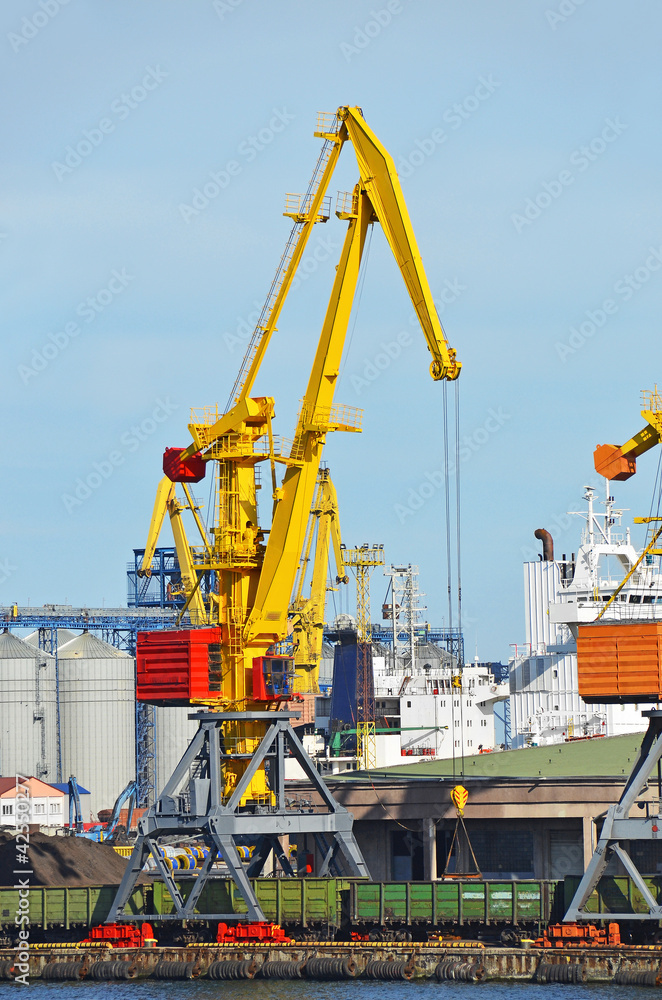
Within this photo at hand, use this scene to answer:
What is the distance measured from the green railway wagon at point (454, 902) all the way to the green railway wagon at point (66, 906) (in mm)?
8562

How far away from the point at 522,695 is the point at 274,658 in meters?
36.9

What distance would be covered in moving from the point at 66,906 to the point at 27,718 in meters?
61.6

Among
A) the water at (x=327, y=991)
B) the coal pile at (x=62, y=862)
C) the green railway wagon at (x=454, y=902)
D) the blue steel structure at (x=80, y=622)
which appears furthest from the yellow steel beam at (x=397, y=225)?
the blue steel structure at (x=80, y=622)

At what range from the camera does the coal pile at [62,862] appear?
6019 cm

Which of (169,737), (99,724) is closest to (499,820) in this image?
(169,737)

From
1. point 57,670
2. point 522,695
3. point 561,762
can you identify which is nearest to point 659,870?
point 561,762

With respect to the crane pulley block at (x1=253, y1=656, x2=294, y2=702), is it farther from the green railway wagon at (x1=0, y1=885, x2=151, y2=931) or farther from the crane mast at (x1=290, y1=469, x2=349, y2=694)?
the crane mast at (x1=290, y1=469, x2=349, y2=694)

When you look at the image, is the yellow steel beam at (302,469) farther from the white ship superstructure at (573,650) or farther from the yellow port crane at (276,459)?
the white ship superstructure at (573,650)

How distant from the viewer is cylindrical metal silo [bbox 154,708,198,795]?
4360 inches

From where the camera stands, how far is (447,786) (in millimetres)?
58344

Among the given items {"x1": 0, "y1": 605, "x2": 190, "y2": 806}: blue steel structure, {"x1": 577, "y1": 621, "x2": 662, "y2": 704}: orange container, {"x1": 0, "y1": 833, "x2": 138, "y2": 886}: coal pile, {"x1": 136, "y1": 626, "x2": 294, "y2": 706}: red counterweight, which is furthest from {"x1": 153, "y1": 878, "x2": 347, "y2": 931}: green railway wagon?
{"x1": 0, "y1": 605, "x2": 190, "y2": 806}: blue steel structure

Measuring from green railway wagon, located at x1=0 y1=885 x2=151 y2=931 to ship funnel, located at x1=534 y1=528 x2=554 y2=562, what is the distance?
4772 cm

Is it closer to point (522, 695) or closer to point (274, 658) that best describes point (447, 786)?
point (274, 658)

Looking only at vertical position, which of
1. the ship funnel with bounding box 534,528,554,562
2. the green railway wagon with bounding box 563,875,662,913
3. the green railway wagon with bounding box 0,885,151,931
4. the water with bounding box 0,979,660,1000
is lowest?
the water with bounding box 0,979,660,1000
